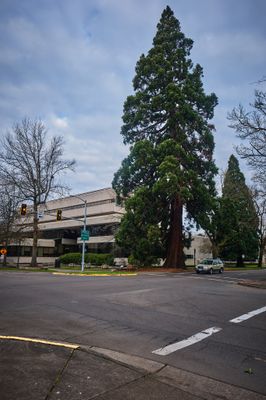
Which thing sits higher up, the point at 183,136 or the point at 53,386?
the point at 183,136

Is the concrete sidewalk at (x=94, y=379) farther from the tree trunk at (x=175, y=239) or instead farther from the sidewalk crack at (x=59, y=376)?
the tree trunk at (x=175, y=239)

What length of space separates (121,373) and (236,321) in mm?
5036

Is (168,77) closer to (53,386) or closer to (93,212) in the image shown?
(93,212)

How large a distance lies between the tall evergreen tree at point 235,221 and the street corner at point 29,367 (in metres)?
43.2

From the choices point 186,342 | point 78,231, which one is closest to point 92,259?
point 78,231

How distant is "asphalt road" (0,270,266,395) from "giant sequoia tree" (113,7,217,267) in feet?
72.8

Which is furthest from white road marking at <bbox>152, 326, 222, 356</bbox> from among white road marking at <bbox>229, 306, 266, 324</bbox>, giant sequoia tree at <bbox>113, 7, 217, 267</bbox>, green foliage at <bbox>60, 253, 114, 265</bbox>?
green foliage at <bbox>60, 253, 114, 265</bbox>

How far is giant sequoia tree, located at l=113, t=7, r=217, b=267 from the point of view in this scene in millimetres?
35250

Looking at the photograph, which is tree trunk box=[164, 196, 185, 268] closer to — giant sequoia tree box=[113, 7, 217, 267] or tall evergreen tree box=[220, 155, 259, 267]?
giant sequoia tree box=[113, 7, 217, 267]

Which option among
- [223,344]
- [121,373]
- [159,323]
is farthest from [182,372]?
[159,323]

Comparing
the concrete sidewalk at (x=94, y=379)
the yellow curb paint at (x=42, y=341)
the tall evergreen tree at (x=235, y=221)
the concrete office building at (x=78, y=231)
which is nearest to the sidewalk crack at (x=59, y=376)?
the concrete sidewalk at (x=94, y=379)

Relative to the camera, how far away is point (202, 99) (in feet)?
131

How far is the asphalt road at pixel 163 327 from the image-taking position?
5664 millimetres

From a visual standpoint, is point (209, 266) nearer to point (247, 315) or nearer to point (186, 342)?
point (247, 315)
